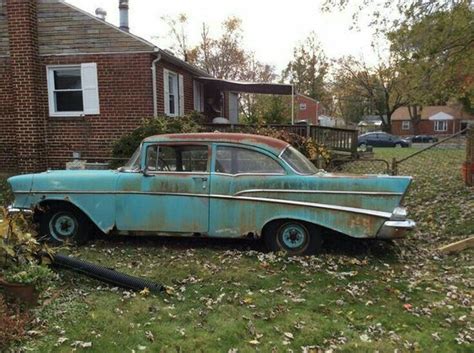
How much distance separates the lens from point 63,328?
4215 mm

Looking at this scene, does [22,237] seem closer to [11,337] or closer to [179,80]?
[11,337]

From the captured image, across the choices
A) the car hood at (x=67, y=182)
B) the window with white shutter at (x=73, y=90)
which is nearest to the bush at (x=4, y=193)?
the window with white shutter at (x=73, y=90)

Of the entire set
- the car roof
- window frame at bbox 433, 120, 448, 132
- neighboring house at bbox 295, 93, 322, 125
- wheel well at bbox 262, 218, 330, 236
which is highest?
neighboring house at bbox 295, 93, 322, 125

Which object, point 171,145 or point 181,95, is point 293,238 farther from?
point 181,95

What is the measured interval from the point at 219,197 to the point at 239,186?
1.02ft

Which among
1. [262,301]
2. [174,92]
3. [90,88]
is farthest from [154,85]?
[262,301]

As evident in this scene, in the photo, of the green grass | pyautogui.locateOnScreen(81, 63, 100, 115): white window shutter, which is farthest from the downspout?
the green grass

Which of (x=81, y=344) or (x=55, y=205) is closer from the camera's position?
(x=81, y=344)

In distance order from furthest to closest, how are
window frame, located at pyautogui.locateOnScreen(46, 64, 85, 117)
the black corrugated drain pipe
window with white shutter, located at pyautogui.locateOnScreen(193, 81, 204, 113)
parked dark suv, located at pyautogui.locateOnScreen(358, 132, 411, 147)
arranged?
1. parked dark suv, located at pyautogui.locateOnScreen(358, 132, 411, 147)
2. window with white shutter, located at pyautogui.locateOnScreen(193, 81, 204, 113)
3. window frame, located at pyautogui.locateOnScreen(46, 64, 85, 117)
4. the black corrugated drain pipe

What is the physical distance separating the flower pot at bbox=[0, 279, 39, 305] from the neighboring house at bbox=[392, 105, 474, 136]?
62.0 m

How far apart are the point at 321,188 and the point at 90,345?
3.52 meters

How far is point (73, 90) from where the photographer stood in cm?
1353

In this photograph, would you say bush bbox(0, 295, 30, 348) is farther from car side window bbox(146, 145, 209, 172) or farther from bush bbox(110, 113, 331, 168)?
bush bbox(110, 113, 331, 168)

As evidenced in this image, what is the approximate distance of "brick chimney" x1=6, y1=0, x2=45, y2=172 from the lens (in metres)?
12.9
